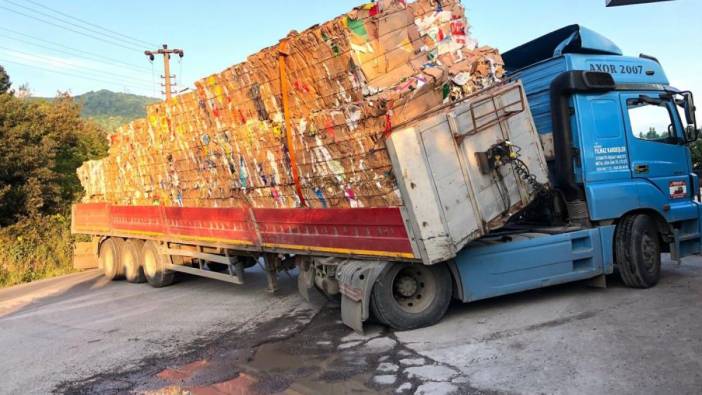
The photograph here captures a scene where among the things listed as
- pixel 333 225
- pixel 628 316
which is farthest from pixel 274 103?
pixel 628 316

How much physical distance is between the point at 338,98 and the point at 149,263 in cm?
623

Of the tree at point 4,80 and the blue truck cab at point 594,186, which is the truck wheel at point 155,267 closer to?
the blue truck cab at point 594,186

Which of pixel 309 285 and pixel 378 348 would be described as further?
pixel 309 285

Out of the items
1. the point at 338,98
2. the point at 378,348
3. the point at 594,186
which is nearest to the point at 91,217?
the point at 338,98

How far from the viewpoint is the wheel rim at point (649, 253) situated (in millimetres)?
6586

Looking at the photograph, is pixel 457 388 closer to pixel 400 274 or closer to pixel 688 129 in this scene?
pixel 400 274

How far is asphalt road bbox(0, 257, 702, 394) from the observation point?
421 cm

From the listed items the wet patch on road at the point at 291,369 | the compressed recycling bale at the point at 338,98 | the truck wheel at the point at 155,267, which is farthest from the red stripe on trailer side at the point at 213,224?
the wet patch on road at the point at 291,369

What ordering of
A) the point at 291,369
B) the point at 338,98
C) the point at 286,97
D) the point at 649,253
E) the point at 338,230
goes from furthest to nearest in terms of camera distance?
the point at 649,253 < the point at 286,97 < the point at 338,230 < the point at 338,98 < the point at 291,369

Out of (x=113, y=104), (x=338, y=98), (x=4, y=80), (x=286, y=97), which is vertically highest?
(x=113, y=104)

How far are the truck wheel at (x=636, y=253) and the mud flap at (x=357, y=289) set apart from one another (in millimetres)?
3053

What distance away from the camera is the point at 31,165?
1694 cm

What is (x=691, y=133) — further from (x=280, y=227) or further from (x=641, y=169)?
(x=280, y=227)

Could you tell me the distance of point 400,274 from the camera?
19.3ft
